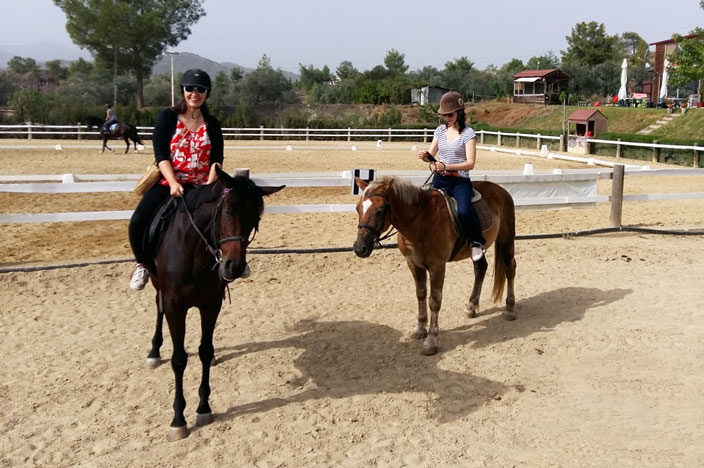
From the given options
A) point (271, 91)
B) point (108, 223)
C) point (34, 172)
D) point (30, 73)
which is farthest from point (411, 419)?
point (30, 73)

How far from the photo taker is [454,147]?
5.72 meters

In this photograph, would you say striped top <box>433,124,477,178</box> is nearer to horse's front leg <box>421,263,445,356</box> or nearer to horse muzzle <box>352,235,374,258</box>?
horse's front leg <box>421,263,445,356</box>

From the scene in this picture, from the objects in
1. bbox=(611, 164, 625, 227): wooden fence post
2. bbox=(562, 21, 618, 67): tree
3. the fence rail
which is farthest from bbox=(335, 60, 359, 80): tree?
bbox=(611, 164, 625, 227): wooden fence post

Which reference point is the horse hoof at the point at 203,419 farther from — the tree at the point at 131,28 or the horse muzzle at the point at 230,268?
the tree at the point at 131,28

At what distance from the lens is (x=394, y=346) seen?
5789 mm

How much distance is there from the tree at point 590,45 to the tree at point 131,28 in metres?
46.1

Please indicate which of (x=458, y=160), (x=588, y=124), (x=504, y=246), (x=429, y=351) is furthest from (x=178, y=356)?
(x=588, y=124)

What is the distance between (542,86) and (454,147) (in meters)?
53.7

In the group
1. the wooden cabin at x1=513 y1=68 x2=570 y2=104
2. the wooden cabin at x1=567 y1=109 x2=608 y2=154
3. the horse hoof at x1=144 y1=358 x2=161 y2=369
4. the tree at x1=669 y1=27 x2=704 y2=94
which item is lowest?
the horse hoof at x1=144 y1=358 x2=161 y2=369

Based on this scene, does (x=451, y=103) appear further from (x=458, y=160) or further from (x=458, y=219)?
(x=458, y=219)

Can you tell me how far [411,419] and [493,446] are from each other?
2.03 ft

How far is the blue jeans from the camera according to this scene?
5.80m

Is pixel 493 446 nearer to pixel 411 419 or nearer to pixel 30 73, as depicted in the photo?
pixel 411 419

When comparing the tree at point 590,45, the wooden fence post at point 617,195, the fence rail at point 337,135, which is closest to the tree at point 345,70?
the tree at point 590,45
